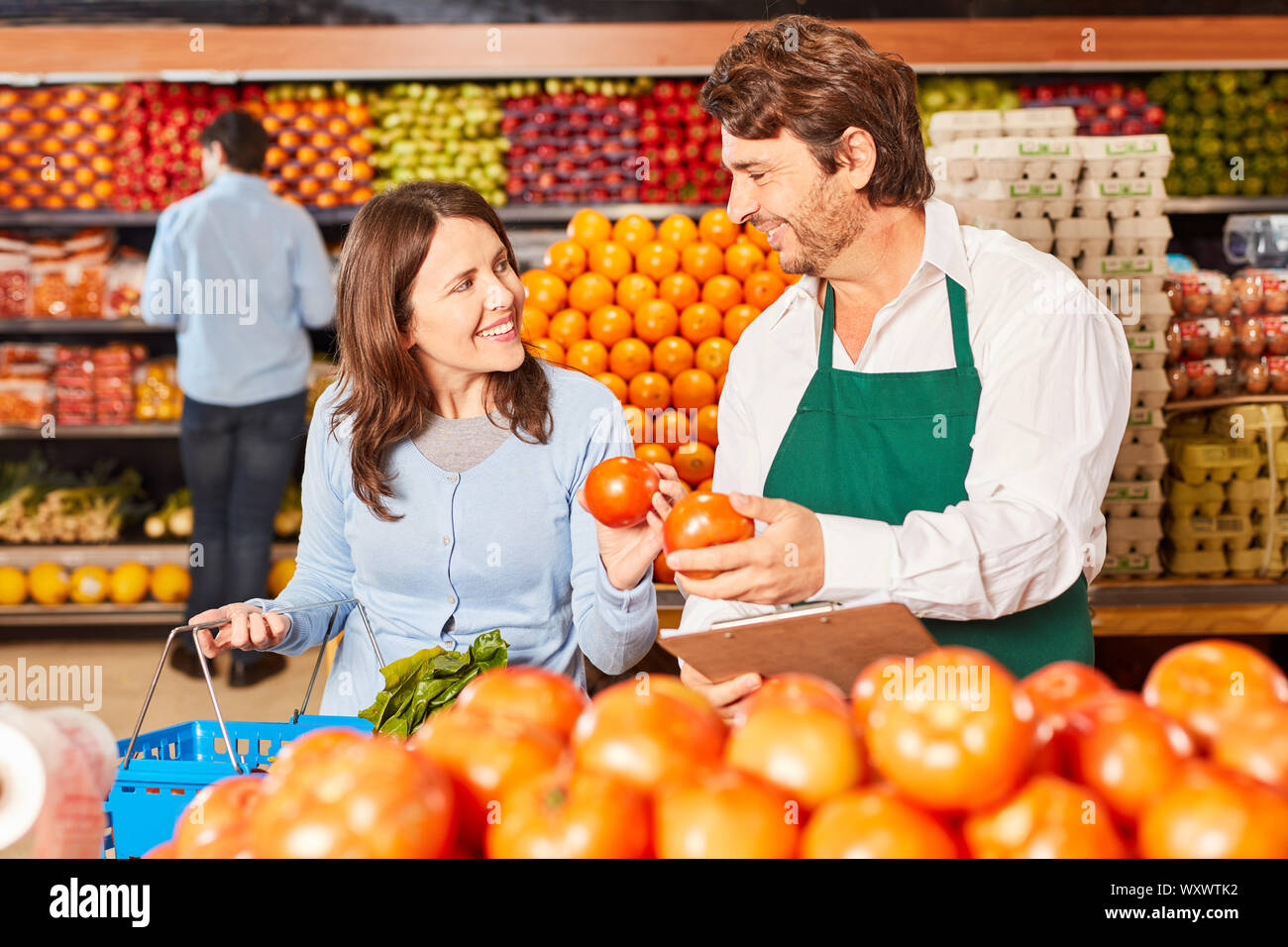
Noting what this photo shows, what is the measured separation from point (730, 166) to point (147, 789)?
4.46 ft

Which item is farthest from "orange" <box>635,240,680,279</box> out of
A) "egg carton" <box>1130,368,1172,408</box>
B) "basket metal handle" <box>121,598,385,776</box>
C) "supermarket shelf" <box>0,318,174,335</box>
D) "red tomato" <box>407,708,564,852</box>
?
"red tomato" <box>407,708,564,852</box>

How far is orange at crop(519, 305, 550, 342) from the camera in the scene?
357cm

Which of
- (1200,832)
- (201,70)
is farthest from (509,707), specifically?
(201,70)

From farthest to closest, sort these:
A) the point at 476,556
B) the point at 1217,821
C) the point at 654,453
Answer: the point at 654,453, the point at 476,556, the point at 1217,821

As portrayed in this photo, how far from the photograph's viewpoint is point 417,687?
1603 millimetres

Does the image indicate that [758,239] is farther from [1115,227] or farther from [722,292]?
[1115,227]

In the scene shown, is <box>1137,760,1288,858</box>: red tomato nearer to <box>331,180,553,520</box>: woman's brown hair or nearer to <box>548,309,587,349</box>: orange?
<box>331,180,553,520</box>: woman's brown hair

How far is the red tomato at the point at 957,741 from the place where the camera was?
2.31 ft

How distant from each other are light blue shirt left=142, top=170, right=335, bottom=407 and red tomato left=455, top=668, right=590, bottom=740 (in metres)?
3.96

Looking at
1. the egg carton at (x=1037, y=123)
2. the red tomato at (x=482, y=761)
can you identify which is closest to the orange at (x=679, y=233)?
the egg carton at (x=1037, y=123)

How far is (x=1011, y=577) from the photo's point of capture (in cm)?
158

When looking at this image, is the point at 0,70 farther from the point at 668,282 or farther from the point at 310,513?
the point at 310,513

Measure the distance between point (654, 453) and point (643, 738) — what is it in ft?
8.72

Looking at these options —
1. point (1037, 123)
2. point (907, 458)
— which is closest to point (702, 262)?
point (1037, 123)
